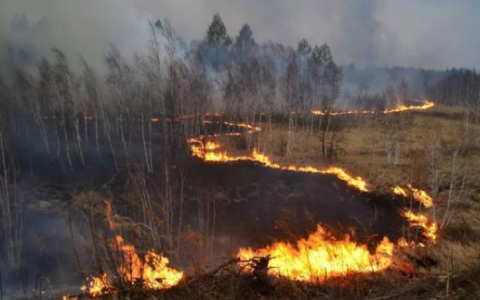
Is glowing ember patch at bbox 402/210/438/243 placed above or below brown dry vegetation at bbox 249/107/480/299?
below

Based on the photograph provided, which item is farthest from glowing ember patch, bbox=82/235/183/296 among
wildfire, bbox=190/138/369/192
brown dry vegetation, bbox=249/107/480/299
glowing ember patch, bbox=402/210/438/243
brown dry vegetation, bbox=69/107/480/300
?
wildfire, bbox=190/138/369/192

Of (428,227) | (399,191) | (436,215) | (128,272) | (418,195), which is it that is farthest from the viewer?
(399,191)

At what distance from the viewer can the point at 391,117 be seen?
159ft

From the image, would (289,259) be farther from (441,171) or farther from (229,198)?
(441,171)

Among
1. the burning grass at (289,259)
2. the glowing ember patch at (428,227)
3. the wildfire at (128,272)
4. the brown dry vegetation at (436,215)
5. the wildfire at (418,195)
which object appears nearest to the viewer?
the brown dry vegetation at (436,215)

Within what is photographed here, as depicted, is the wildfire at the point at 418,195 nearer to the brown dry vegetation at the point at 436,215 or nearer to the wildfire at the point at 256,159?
the brown dry vegetation at the point at 436,215

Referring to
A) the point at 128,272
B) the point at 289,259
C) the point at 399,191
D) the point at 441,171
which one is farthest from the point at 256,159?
the point at 128,272

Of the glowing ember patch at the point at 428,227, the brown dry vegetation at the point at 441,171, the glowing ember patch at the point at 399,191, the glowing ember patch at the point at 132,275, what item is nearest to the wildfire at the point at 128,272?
the glowing ember patch at the point at 132,275

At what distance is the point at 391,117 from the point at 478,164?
11650mm

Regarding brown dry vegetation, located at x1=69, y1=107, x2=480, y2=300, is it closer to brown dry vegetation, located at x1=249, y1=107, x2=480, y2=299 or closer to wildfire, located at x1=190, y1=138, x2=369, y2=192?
brown dry vegetation, located at x1=249, y1=107, x2=480, y2=299

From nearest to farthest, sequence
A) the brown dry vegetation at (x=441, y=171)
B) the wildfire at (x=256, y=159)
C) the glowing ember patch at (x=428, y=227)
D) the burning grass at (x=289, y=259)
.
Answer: the brown dry vegetation at (x=441, y=171) → the burning grass at (x=289, y=259) → the glowing ember patch at (x=428, y=227) → the wildfire at (x=256, y=159)

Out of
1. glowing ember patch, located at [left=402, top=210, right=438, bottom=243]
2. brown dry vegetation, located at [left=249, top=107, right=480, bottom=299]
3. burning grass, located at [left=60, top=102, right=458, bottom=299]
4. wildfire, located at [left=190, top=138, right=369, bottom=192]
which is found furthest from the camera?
wildfire, located at [left=190, top=138, right=369, bottom=192]

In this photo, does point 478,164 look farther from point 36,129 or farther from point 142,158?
point 36,129

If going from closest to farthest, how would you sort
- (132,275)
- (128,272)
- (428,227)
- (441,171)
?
1. (128,272)
2. (132,275)
3. (428,227)
4. (441,171)
